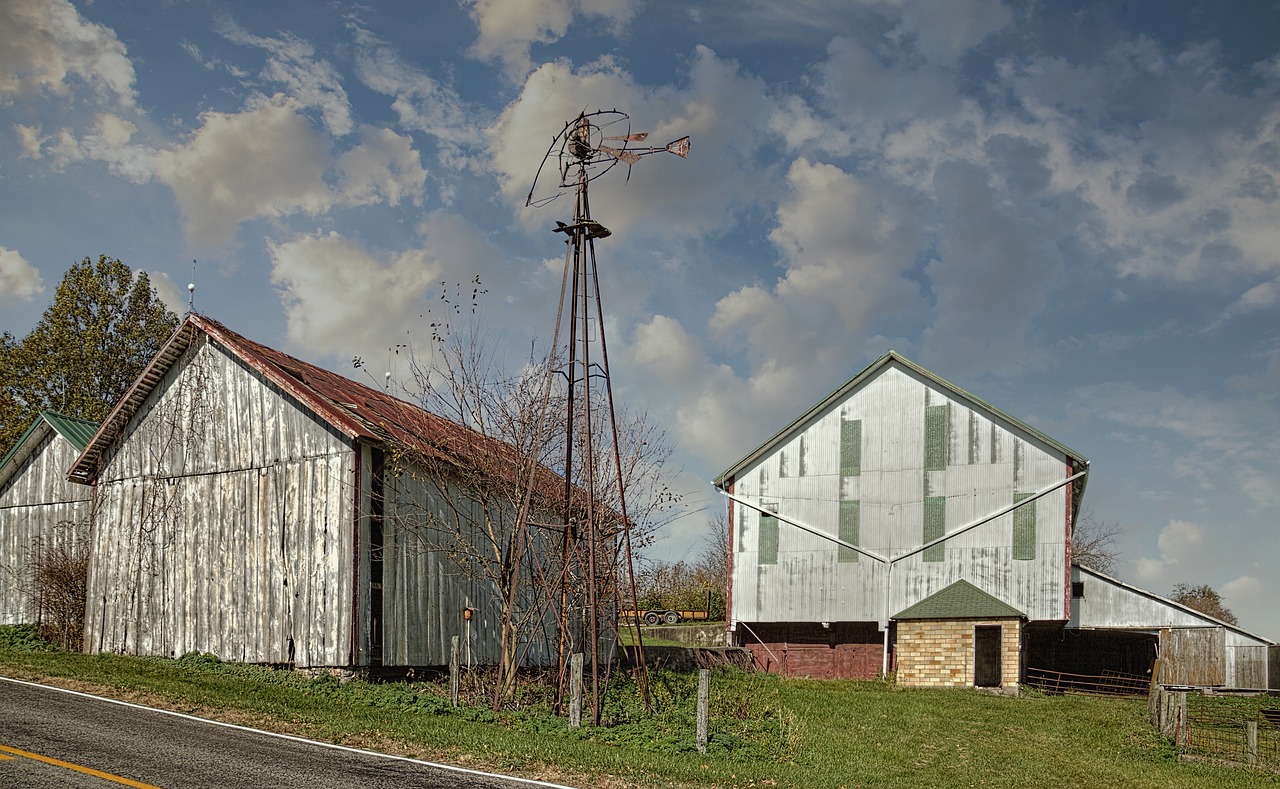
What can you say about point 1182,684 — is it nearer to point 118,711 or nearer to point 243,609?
point 243,609

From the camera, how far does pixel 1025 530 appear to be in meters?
33.3

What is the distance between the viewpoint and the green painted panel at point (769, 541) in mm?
36438

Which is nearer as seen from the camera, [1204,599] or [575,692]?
[575,692]

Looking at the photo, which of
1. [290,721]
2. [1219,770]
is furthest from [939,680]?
[290,721]

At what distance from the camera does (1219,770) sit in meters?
18.6

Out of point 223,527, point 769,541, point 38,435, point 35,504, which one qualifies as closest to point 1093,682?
point 769,541

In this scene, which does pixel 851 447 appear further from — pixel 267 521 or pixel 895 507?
pixel 267 521

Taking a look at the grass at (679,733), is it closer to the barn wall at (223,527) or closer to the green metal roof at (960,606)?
the barn wall at (223,527)

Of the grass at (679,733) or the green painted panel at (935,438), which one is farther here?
the green painted panel at (935,438)

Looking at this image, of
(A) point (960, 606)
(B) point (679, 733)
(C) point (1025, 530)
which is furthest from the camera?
(C) point (1025, 530)

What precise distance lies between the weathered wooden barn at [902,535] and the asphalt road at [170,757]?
2123 cm

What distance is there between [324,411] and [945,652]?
19216mm

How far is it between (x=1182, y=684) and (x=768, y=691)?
53.4 feet

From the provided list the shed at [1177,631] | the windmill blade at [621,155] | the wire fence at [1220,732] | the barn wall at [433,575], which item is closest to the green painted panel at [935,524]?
the shed at [1177,631]
